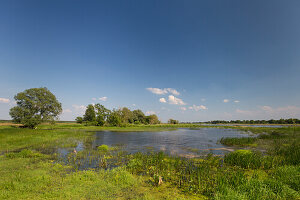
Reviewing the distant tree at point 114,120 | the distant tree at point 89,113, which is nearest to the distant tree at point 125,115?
the distant tree at point 114,120

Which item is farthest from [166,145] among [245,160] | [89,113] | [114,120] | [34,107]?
[89,113]

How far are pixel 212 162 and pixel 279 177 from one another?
4651 millimetres

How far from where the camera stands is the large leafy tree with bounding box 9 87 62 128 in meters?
43.6

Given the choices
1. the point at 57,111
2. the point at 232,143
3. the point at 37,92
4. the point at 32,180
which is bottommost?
the point at 232,143

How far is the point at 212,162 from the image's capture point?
11.9 metres

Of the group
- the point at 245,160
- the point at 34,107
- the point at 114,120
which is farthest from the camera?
the point at 114,120

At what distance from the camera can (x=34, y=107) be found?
46438 millimetres

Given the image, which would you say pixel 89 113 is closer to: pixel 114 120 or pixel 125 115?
pixel 125 115

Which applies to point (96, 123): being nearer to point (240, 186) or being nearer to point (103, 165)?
point (103, 165)

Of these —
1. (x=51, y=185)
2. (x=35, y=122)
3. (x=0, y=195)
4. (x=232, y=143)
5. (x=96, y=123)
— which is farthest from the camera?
(x=96, y=123)

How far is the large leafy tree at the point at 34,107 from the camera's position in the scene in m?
43.6

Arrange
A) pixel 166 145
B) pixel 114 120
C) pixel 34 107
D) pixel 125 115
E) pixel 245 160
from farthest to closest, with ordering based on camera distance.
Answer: pixel 125 115 → pixel 114 120 → pixel 34 107 → pixel 166 145 → pixel 245 160

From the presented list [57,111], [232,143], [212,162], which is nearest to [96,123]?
[57,111]

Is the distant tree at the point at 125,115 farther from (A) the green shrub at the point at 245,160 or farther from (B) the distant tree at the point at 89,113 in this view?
(A) the green shrub at the point at 245,160
